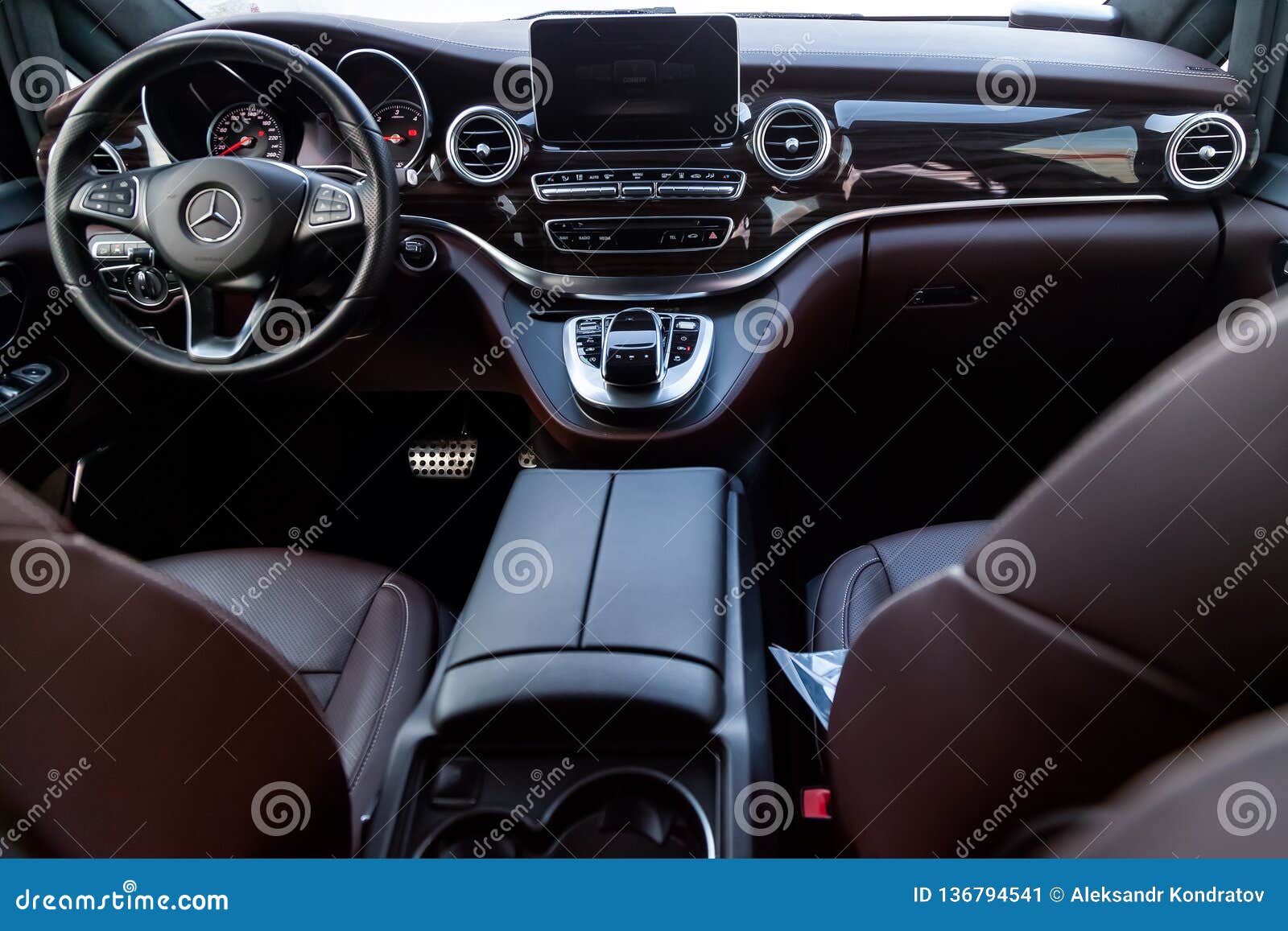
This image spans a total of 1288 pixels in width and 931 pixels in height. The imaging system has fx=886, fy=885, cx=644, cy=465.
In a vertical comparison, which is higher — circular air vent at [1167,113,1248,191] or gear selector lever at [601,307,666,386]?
circular air vent at [1167,113,1248,191]

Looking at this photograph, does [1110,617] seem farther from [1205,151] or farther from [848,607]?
[1205,151]

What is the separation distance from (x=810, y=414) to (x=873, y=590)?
820 millimetres

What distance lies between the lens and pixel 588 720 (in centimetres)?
73

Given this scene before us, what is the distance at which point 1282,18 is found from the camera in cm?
154

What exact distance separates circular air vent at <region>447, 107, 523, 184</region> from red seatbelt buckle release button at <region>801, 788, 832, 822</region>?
3.88 feet

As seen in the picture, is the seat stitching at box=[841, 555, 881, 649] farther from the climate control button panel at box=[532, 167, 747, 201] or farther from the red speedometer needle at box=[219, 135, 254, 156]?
the red speedometer needle at box=[219, 135, 254, 156]

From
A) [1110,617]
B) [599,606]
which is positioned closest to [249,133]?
[599,606]

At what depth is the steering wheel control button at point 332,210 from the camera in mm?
1299

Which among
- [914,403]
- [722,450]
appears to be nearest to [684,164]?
[722,450]

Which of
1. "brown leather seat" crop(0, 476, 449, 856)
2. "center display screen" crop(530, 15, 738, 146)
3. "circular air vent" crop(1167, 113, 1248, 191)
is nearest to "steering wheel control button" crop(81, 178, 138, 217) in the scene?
"center display screen" crop(530, 15, 738, 146)

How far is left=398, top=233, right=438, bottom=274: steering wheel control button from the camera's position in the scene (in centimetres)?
165

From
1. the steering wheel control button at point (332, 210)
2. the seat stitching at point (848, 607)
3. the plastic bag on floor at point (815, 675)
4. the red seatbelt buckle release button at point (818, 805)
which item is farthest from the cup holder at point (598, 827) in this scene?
the steering wheel control button at point (332, 210)

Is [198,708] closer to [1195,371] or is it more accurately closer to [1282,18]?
[1195,371]

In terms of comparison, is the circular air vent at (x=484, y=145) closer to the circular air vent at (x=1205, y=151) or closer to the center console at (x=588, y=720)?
the center console at (x=588, y=720)
